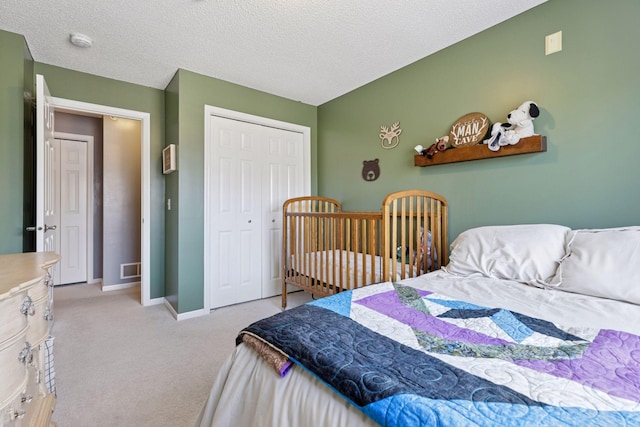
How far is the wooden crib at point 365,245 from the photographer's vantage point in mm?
1994

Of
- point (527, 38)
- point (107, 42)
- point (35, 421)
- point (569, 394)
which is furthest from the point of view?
point (107, 42)

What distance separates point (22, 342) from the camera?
3.21 ft

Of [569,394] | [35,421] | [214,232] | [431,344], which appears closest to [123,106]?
[214,232]

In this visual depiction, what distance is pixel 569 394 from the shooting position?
61cm

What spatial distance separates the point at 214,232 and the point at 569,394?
9.55ft

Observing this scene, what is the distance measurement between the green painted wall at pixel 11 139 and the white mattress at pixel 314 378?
2203 mm

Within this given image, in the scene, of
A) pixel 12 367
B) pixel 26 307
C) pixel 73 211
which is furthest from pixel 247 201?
pixel 73 211

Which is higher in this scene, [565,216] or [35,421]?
[565,216]

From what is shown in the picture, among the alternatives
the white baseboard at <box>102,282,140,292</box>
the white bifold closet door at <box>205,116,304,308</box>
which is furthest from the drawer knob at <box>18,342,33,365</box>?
the white baseboard at <box>102,282,140,292</box>

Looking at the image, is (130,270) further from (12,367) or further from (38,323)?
(12,367)

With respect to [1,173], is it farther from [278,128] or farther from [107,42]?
[278,128]

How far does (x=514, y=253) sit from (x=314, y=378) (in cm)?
137

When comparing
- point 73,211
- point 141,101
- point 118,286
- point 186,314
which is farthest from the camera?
point 73,211

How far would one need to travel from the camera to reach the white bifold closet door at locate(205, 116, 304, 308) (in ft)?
10.0
